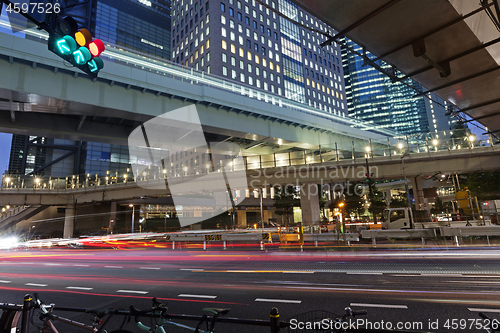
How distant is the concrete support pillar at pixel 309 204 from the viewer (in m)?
33.0

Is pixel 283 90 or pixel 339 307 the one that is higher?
pixel 283 90

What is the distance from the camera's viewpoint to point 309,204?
33.4m

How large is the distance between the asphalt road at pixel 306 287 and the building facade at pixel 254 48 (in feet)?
190

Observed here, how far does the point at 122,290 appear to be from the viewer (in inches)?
391

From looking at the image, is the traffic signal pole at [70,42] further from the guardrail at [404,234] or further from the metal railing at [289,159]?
the metal railing at [289,159]

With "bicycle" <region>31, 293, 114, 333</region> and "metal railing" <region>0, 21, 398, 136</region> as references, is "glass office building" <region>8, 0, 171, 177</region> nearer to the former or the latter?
"metal railing" <region>0, 21, 398, 136</region>

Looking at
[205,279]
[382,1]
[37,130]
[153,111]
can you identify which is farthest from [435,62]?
[37,130]

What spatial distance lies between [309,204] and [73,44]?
30.8 meters

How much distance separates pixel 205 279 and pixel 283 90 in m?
77.2

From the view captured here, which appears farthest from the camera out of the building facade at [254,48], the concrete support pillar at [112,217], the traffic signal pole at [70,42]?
the building facade at [254,48]

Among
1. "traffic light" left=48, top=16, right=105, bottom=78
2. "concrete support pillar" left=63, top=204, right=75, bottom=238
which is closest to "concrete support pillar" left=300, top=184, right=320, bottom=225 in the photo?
"traffic light" left=48, top=16, right=105, bottom=78

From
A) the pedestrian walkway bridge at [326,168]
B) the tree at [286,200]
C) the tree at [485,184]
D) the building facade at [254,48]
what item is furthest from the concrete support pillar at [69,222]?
the tree at [485,184]

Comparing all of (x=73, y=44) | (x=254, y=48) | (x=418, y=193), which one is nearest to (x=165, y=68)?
(x=73, y=44)

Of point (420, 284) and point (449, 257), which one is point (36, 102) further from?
point (449, 257)
